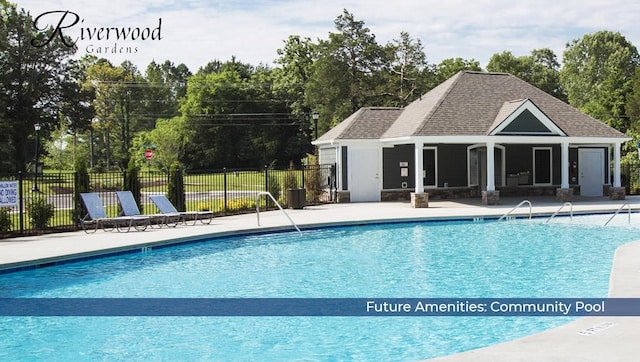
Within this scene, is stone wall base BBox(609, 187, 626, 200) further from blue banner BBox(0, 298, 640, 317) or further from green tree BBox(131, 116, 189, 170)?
green tree BBox(131, 116, 189, 170)

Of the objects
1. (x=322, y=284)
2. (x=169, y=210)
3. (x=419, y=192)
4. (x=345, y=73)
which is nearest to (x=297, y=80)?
(x=345, y=73)

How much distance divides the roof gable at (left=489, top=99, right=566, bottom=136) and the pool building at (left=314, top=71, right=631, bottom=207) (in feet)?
0.14

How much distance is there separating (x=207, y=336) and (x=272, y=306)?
1.70 metres

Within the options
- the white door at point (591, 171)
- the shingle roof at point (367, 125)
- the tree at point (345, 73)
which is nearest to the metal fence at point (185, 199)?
the shingle roof at point (367, 125)

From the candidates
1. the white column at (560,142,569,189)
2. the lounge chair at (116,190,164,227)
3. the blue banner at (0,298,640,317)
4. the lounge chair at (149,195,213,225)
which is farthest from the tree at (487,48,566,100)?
the blue banner at (0,298,640,317)

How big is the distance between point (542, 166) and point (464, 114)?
5827 mm

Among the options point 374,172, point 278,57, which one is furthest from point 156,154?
point 374,172

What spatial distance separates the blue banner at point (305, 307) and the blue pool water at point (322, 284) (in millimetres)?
286

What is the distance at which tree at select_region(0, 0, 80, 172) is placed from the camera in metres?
51.4

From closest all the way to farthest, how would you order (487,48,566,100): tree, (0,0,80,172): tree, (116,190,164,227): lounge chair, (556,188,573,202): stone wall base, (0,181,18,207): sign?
(0,181,18,207): sign, (116,190,164,227): lounge chair, (556,188,573,202): stone wall base, (0,0,80,172): tree, (487,48,566,100): tree

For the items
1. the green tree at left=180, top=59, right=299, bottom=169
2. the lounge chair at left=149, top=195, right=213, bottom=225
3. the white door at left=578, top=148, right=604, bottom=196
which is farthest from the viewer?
the green tree at left=180, top=59, right=299, bottom=169

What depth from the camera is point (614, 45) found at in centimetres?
8238

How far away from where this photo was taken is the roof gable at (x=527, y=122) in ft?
82.6

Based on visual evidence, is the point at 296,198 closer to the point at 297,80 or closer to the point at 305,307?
the point at 305,307
